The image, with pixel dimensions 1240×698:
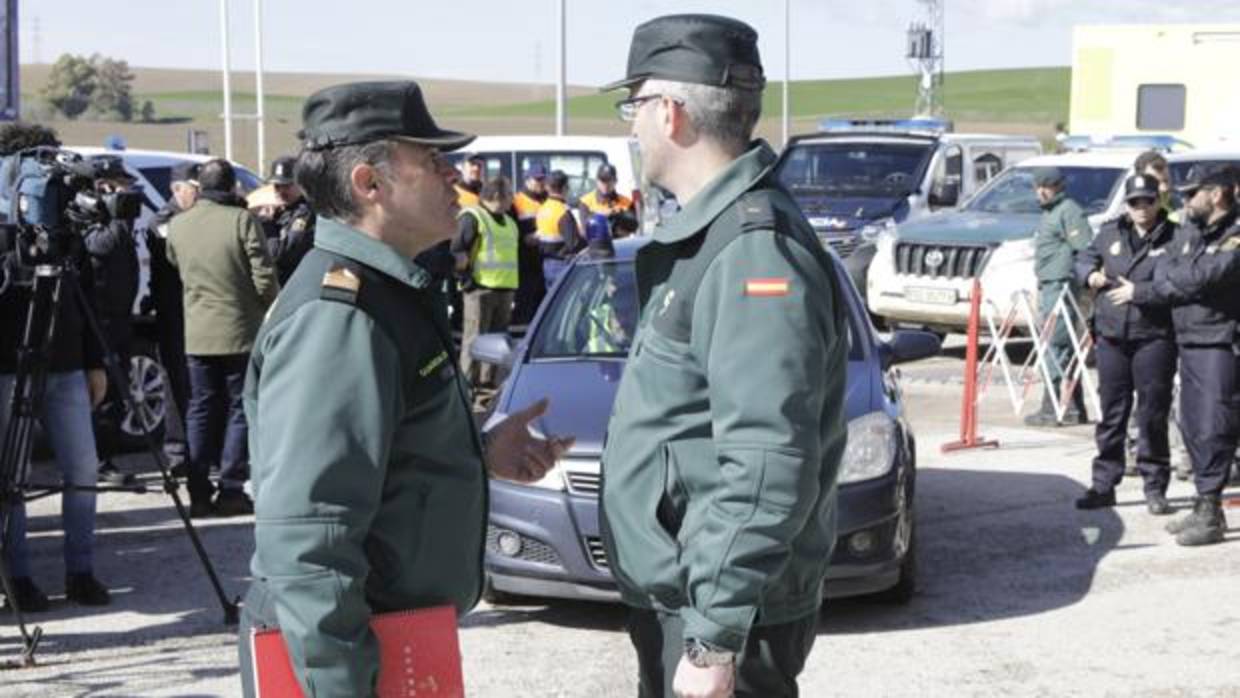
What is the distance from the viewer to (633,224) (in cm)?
1564

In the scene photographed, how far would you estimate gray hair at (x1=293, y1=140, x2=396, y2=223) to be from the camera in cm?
286

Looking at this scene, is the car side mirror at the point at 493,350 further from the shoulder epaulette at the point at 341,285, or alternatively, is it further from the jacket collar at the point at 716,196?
the shoulder epaulette at the point at 341,285

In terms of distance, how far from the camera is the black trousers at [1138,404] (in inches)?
344

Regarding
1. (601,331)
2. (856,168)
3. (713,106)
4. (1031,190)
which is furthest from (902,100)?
(713,106)

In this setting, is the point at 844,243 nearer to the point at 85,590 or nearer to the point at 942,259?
the point at 942,259

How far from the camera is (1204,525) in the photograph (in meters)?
8.33

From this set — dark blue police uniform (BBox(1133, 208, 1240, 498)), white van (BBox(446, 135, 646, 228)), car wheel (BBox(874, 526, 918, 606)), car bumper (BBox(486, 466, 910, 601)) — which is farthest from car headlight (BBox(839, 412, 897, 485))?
white van (BBox(446, 135, 646, 228))

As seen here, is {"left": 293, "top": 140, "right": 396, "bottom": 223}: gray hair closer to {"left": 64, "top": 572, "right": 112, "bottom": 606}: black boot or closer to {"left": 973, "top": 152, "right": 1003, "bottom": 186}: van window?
{"left": 64, "top": 572, "right": 112, "bottom": 606}: black boot

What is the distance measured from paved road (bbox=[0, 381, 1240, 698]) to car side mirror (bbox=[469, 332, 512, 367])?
3.77ft

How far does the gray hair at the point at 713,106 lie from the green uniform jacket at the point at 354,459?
0.58 m

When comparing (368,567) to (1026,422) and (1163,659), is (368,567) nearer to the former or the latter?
(1163,659)

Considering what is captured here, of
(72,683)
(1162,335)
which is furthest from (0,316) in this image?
(1162,335)

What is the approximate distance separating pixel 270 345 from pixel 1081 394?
32.9ft

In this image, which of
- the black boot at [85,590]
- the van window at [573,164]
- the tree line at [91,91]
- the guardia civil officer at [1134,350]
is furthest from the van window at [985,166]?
the tree line at [91,91]
